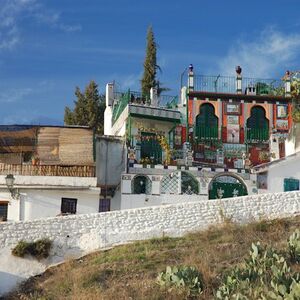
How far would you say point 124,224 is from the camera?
83.1 feet

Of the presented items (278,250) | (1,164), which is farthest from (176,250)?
(1,164)

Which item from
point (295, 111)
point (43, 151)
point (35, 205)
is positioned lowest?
point (35, 205)

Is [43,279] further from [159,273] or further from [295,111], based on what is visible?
[295,111]

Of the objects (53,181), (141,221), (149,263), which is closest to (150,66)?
(53,181)

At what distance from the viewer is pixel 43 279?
76.9ft

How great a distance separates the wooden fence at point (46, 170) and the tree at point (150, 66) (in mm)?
16126

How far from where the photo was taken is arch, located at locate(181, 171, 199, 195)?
101 feet

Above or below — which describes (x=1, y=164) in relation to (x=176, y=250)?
above

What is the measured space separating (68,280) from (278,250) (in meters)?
7.04

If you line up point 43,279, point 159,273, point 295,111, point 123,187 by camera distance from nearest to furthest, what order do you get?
point 159,273 → point 43,279 → point 123,187 → point 295,111

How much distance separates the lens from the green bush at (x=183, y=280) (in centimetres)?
1989

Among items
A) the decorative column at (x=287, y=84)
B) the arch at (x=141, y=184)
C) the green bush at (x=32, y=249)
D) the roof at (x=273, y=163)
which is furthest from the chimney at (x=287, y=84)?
the green bush at (x=32, y=249)

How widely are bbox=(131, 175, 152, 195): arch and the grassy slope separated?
546 centimetres

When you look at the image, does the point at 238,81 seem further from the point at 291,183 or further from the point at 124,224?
the point at 124,224
